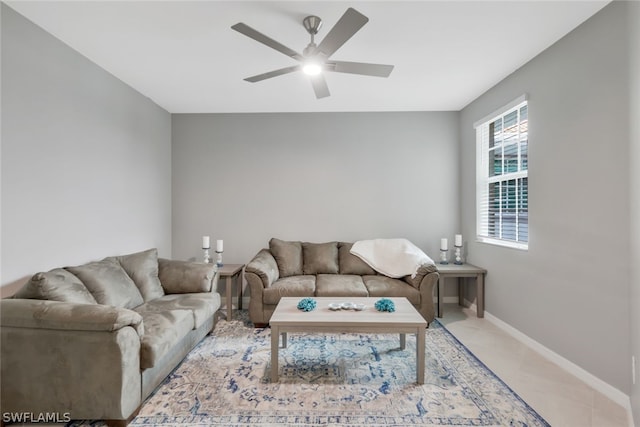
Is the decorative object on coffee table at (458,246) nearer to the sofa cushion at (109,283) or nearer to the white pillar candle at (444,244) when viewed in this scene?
the white pillar candle at (444,244)

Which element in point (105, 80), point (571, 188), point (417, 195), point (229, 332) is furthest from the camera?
point (417, 195)

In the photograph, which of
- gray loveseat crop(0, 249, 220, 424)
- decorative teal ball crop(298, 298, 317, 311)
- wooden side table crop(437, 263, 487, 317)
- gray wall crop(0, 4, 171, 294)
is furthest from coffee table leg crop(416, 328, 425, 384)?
gray wall crop(0, 4, 171, 294)

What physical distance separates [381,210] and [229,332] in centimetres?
251

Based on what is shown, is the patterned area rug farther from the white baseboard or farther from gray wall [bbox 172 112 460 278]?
gray wall [bbox 172 112 460 278]

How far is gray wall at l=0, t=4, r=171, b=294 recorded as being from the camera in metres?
2.08

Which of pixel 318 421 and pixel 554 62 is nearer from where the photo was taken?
pixel 318 421

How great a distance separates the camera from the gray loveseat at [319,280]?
3275 mm

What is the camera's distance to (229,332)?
3.20 metres

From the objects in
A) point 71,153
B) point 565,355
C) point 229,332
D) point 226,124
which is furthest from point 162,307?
point 565,355

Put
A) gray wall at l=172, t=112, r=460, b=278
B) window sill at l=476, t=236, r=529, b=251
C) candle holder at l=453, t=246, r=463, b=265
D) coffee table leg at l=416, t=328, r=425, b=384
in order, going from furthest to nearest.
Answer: gray wall at l=172, t=112, r=460, b=278, candle holder at l=453, t=246, r=463, b=265, window sill at l=476, t=236, r=529, b=251, coffee table leg at l=416, t=328, r=425, b=384

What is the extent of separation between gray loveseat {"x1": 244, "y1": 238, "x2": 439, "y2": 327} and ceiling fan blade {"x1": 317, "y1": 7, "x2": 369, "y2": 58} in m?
2.29

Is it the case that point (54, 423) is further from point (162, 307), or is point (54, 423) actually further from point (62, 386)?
point (162, 307)

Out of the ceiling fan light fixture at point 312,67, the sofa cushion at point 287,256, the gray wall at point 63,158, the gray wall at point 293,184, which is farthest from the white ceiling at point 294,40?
the sofa cushion at point 287,256

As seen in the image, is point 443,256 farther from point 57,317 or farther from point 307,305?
point 57,317
